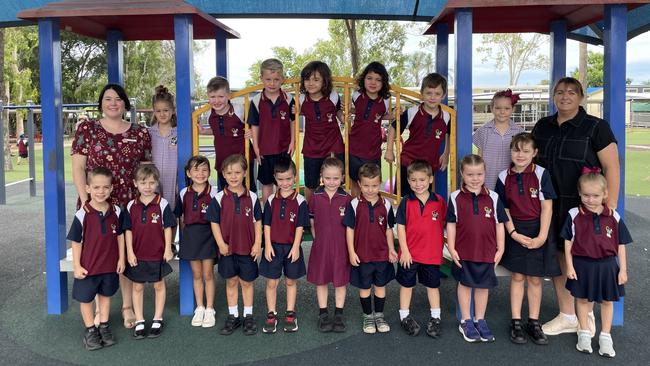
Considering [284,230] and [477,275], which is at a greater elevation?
[284,230]

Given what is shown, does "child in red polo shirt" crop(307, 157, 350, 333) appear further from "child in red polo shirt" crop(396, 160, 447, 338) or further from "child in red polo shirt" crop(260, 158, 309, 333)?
"child in red polo shirt" crop(396, 160, 447, 338)

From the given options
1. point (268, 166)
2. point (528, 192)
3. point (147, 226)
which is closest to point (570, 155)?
point (528, 192)

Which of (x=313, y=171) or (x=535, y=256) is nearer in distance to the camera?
(x=535, y=256)

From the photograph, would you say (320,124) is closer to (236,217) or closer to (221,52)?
(236,217)

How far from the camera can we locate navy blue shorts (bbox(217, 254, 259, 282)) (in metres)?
3.90

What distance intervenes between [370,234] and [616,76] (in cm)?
217

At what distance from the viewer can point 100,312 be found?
383 cm

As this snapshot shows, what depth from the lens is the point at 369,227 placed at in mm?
3807

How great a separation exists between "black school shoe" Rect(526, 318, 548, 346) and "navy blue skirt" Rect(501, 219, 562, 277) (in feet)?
1.22

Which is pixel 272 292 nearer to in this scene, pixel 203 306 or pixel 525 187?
pixel 203 306

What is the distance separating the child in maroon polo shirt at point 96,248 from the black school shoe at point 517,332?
2810 mm

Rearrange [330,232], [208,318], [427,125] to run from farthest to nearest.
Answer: [427,125] → [208,318] → [330,232]

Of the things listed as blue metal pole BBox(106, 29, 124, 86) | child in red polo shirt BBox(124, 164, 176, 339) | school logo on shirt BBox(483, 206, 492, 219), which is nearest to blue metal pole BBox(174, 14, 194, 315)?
child in red polo shirt BBox(124, 164, 176, 339)

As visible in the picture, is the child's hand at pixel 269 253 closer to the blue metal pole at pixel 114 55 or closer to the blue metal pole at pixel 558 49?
→ the blue metal pole at pixel 114 55
